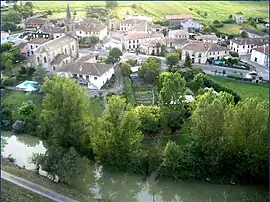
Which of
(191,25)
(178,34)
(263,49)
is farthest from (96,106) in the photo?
(191,25)

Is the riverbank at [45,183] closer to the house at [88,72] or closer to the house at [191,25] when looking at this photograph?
the house at [88,72]

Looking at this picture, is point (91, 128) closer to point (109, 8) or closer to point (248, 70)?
point (248, 70)

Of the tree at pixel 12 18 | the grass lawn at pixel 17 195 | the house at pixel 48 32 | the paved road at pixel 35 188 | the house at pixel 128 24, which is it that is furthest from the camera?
the tree at pixel 12 18

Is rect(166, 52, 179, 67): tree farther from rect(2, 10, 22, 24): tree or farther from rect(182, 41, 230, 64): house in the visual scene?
rect(2, 10, 22, 24): tree

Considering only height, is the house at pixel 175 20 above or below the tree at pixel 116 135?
above

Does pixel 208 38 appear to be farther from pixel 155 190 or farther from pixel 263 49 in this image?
pixel 155 190

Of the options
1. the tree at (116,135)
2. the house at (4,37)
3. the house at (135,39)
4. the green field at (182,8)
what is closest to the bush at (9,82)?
the house at (4,37)
